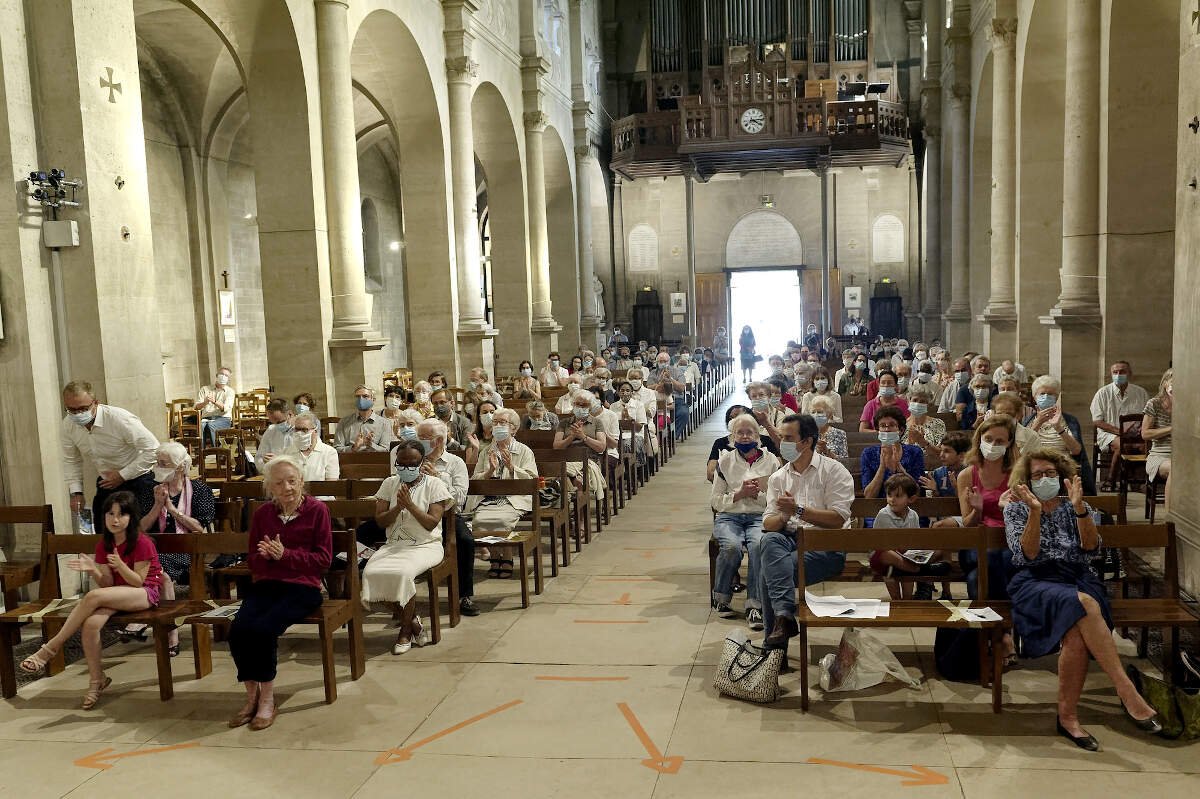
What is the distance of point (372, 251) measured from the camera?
29562mm

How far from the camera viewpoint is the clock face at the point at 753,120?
88.5ft

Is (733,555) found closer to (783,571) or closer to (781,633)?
(783,571)

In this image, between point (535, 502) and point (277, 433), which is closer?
point (535, 502)

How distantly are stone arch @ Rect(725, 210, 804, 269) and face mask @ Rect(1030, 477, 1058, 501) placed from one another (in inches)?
1199

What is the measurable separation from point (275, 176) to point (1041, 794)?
11.8m

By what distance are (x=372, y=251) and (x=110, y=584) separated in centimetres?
2425

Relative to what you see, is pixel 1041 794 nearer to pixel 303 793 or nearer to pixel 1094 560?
pixel 1094 560

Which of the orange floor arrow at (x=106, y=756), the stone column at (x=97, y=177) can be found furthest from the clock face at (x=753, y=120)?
the orange floor arrow at (x=106, y=756)

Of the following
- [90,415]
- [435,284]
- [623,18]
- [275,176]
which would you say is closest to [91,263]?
[90,415]

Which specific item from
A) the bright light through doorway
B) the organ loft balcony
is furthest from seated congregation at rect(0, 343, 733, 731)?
the bright light through doorway

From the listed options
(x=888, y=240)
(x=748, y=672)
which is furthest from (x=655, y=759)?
(x=888, y=240)

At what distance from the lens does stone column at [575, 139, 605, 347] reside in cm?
2806

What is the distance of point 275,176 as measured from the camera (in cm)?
1334

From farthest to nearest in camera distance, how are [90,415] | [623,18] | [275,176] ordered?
[623,18] → [275,176] → [90,415]
